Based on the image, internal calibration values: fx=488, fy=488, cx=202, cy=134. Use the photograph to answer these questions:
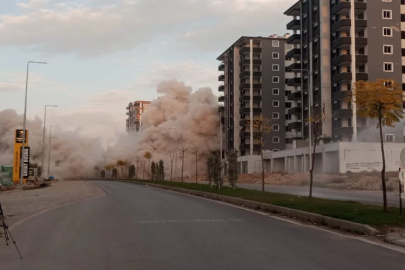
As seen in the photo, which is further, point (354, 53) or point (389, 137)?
point (354, 53)

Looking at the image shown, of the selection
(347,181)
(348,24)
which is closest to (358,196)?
(347,181)

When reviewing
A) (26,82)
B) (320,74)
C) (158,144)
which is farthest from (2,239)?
(158,144)

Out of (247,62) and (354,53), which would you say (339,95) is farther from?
(247,62)

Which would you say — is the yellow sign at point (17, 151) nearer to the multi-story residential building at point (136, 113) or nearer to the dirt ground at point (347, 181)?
the dirt ground at point (347, 181)

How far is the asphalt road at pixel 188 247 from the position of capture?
26.1 feet

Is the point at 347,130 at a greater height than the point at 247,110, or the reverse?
the point at 247,110

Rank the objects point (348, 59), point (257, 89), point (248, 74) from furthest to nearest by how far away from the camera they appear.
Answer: point (257, 89)
point (248, 74)
point (348, 59)

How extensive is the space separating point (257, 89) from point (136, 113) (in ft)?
292

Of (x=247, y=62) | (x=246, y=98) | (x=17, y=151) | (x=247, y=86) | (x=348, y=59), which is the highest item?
(x=247, y=62)

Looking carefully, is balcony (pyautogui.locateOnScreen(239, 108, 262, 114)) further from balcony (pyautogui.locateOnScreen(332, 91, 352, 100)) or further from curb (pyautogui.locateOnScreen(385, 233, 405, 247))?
curb (pyautogui.locateOnScreen(385, 233, 405, 247))

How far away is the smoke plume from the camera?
100625mm

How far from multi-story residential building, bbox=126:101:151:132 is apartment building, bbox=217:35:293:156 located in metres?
73.5

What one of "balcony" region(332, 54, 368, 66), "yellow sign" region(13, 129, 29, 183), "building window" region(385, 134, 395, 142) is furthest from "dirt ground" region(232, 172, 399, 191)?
"yellow sign" region(13, 129, 29, 183)

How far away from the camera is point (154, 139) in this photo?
4075 inches
